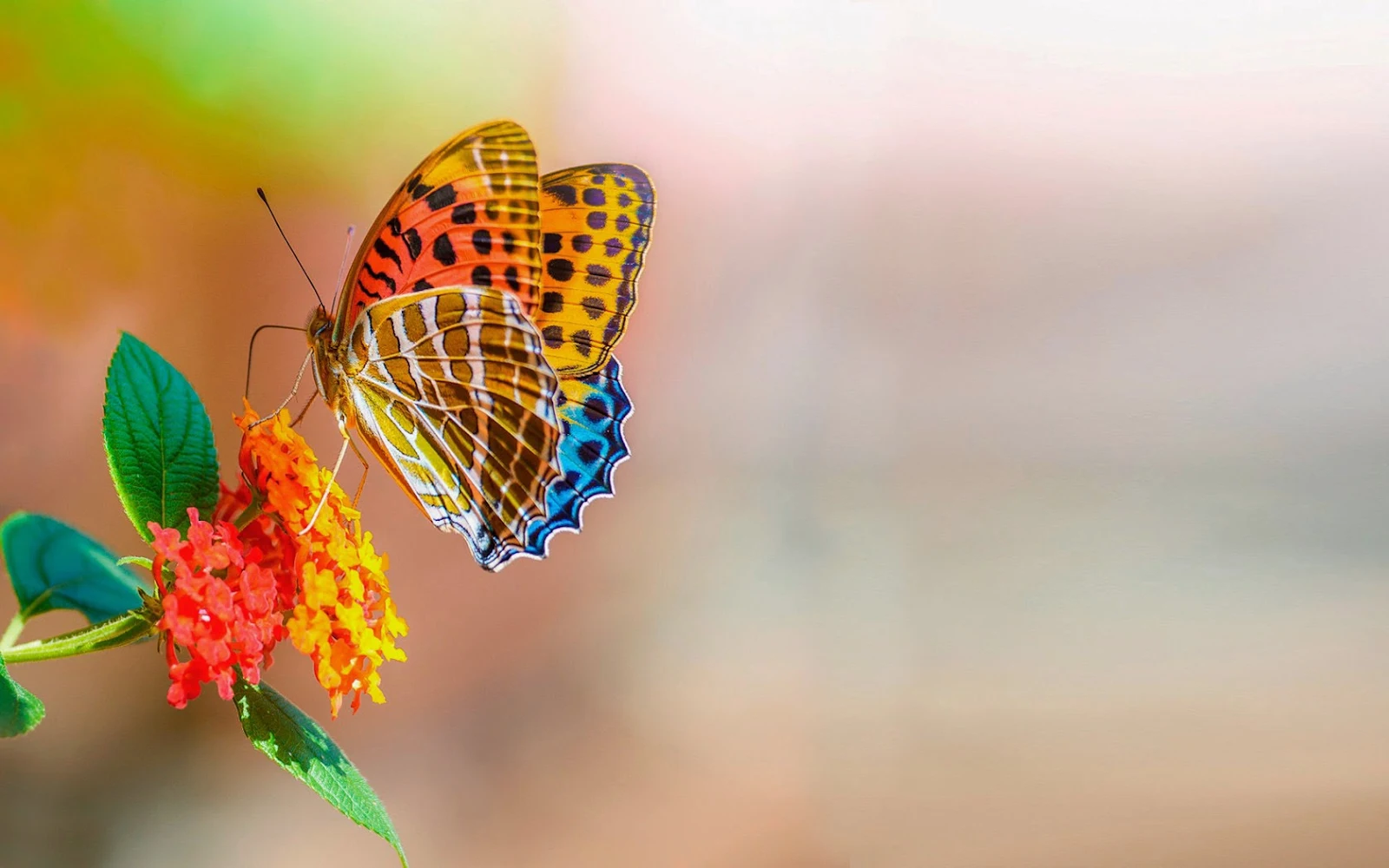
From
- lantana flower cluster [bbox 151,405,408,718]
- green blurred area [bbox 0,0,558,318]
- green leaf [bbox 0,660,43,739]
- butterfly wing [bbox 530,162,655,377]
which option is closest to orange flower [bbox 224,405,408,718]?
lantana flower cluster [bbox 151,405,408,718]

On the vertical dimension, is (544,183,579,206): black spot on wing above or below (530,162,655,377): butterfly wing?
above

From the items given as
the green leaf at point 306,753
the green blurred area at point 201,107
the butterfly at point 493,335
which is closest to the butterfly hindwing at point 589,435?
the butterfly at point 493,335

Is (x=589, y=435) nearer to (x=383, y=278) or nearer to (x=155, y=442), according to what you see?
(x=383, y=278)

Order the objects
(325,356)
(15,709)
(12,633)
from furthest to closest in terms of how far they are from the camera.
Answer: (325,356) → (12,633) → (15,709)

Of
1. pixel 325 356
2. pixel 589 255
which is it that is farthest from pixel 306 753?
pixel 589 255

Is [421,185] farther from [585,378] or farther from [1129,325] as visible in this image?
[1129,325]

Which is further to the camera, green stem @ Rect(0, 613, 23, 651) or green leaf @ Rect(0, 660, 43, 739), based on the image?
green stem @ Rect(0, 613, 23, 651)

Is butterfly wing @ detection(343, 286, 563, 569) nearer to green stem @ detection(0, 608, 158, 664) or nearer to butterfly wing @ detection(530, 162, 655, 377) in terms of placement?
butterfly wing @ detection(530, 162, 655, 377)
